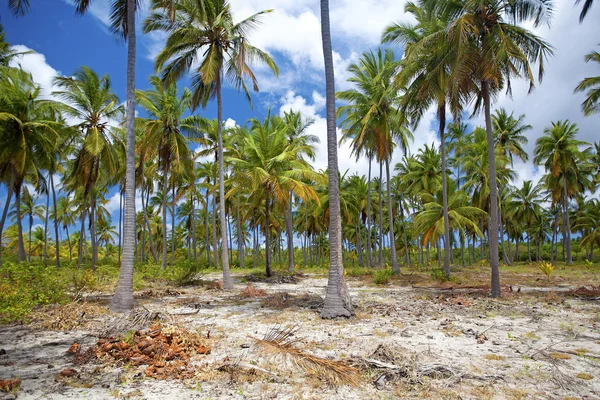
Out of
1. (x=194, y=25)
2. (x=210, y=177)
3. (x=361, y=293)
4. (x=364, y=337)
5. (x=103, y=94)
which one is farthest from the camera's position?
(x=210, y=177)

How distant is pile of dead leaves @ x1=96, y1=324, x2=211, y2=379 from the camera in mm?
4820

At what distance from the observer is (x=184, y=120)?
20.9 m

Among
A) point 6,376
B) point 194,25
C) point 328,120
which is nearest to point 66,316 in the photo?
point 6,376

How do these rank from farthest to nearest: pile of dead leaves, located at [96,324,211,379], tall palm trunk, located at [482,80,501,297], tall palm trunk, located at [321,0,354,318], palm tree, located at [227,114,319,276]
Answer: palm tree, located at [227,114,319,276] → tall palm trunk, located at [482,80,501,297] → tall palm trunk, located at [321,0,354,318] → pile of dead leaves, located at [96,324,211,379]

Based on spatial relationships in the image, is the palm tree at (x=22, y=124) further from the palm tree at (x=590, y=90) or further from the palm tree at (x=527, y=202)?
the palm tree at (x=527, y=202)

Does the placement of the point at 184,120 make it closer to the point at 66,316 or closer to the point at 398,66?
the point at 398,66

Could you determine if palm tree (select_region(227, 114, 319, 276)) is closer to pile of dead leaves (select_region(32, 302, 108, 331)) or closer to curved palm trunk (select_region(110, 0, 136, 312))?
curved palm trunk (select_region(110, 0, 136, 312))

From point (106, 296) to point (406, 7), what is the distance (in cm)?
1722

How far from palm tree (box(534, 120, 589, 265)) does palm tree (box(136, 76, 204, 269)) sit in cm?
2930

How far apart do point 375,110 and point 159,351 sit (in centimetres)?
1694

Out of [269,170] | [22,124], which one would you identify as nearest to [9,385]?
[269,170]

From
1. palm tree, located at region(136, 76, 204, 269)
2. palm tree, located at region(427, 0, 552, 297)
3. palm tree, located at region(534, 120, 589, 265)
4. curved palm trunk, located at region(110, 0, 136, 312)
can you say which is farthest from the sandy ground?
palm tree, located at region(534, 120, 589, 265)

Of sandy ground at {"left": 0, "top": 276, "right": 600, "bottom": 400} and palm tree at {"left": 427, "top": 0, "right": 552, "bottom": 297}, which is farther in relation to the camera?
palm tree at {"left": 427, "top": 0, "right": 552, "bottom": 297}

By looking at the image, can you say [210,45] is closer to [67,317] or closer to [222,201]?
[222,201]
